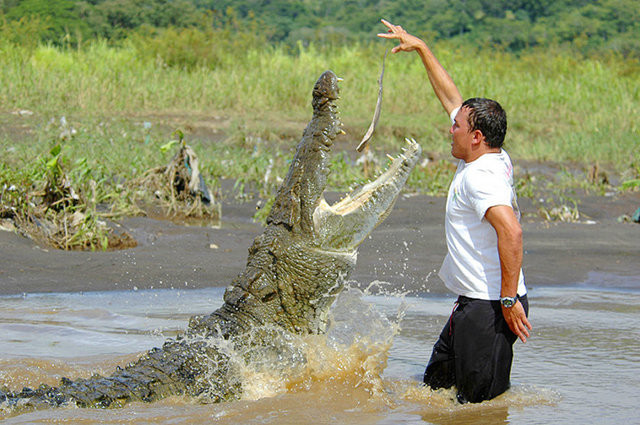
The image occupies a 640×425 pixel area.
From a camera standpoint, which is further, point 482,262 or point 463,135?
point 463,135

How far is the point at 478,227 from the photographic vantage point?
3.32m

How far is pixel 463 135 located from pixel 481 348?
2.97 feet

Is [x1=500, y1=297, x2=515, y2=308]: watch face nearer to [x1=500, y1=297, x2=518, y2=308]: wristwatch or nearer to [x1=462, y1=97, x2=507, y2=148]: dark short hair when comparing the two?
[x1=500, y1=297, x2=518, y2=308]: wristwatch

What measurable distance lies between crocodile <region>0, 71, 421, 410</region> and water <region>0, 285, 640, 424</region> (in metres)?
0.13

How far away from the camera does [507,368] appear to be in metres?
3.38

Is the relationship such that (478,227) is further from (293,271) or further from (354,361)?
(354,361)

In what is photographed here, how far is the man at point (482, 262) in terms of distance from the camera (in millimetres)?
3207

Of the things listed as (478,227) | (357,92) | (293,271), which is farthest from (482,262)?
(357,92)

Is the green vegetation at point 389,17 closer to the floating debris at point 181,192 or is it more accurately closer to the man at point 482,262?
the floating debris at point 181,192

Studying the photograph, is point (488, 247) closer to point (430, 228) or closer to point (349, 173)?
point (430, 228)

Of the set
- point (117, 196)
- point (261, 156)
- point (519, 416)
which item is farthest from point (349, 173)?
point (519, 416)

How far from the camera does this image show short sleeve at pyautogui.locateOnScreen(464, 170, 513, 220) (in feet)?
10.5

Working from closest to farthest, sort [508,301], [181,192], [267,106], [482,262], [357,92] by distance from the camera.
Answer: [508,301], [482,262], [181,192], [267,106], [357,92]

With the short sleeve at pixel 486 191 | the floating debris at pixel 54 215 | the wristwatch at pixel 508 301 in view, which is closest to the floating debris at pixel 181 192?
the floating debris at pixel 54 215
